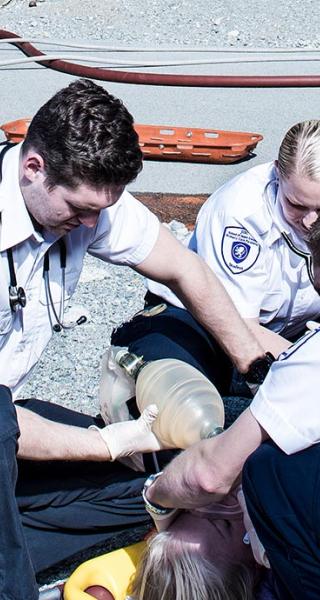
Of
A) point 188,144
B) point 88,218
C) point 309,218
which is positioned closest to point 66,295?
point 88,218

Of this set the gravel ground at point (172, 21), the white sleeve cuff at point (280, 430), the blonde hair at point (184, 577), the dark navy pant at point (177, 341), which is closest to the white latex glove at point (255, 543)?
the blonde hair at point (184, 577)

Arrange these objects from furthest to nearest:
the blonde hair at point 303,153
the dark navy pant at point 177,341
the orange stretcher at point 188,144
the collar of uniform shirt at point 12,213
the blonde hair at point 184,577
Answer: the orange stretcher at point 188,144 < the dark navy pant at point 177,341 < the blonde hair at point 303,153 < the collar of uniform shirt at point 12,213 < the blonde hair at point 184,577

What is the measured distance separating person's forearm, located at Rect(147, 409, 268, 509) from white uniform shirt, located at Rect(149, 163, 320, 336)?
3.24 ft

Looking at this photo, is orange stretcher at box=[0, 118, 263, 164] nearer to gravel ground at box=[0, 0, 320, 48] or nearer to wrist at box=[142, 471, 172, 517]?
gravel ground at box=[0, 0, 320, 48]

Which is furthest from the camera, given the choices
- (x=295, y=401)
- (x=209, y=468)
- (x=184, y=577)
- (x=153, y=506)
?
(x=153, y=506)

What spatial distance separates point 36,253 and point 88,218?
0.21m

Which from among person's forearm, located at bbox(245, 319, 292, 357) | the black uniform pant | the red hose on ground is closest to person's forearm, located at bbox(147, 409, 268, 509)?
the black uniform pant

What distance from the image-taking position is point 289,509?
2035 mm

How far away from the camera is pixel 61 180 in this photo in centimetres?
257

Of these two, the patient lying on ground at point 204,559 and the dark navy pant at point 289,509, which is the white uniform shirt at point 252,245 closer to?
the patient lying on ground at point 204,559

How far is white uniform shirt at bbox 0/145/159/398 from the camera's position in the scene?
269cm

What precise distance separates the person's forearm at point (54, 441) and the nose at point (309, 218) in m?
1.01

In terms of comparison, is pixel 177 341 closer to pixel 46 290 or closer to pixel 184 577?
pixel 46 290

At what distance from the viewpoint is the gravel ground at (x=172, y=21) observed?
1043 centimetres
